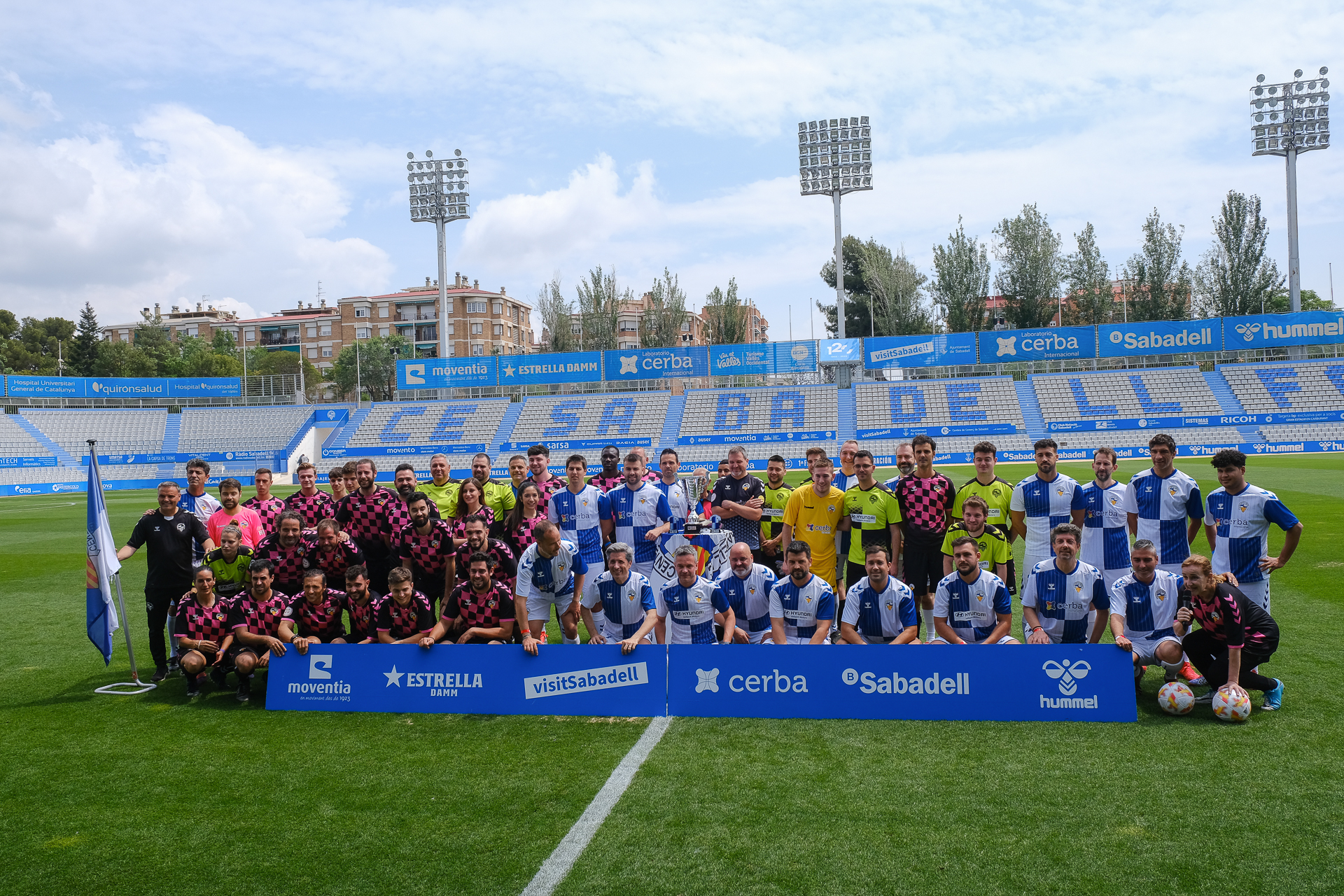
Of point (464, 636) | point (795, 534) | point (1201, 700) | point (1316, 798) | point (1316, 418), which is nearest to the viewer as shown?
point (1316, 798)

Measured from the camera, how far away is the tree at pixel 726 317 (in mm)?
61969

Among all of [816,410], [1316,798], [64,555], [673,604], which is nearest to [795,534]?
[673,604]

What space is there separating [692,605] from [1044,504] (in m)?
3.56

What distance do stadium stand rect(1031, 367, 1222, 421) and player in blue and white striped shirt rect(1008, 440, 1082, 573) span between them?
32.5 meters

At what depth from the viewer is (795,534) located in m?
8.41

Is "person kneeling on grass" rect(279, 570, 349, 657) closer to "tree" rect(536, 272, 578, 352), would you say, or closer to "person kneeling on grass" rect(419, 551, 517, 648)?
"person kneeling on grass" rect(419, 551, 517, 648)

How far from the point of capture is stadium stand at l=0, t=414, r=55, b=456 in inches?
1593

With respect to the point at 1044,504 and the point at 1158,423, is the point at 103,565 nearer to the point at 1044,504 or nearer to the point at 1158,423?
the point at 1044,504

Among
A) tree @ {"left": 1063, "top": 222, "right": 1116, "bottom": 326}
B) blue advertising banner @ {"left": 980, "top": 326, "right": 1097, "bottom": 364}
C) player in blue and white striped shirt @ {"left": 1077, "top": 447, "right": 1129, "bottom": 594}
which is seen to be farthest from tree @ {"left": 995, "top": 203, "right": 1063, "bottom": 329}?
player in blue and white striped shirt @ {"left": 1077, "top": 447, "right": 1129, "bottom": 594}

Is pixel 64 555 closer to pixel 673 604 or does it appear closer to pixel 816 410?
pixel 673 604

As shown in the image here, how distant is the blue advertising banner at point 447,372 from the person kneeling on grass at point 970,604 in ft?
133

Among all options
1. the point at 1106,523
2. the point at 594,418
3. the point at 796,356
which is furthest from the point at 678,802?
the point at 796,356

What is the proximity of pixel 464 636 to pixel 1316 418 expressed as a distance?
3938 cm

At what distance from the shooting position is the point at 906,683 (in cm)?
620
